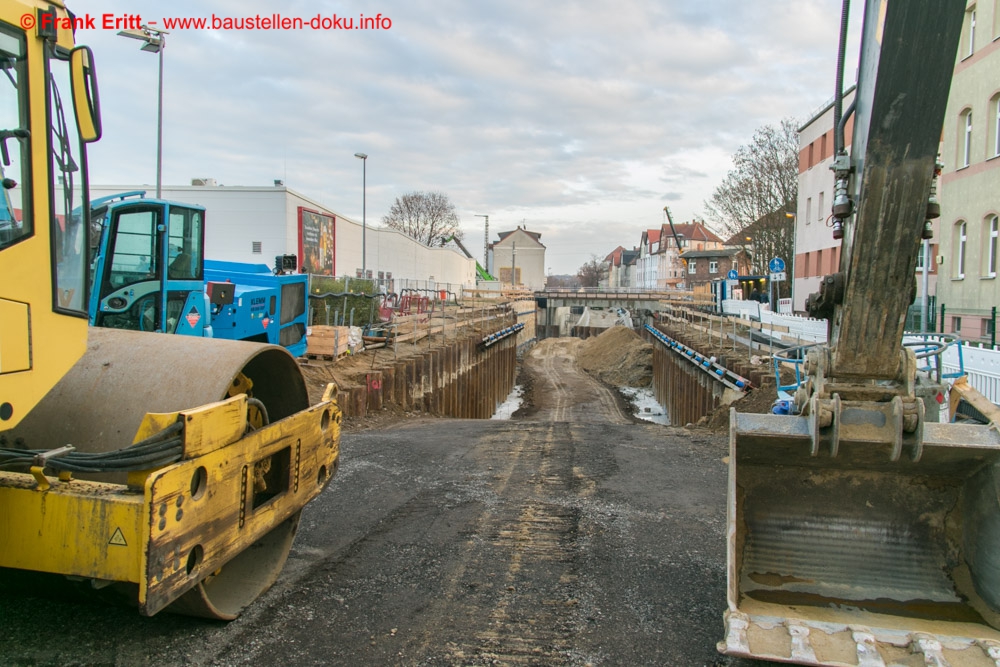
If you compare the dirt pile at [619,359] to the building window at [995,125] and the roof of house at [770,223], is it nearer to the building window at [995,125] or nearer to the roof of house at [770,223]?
the roof of house at [770,223]

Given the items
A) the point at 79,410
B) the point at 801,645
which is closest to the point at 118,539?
the point at 79,410

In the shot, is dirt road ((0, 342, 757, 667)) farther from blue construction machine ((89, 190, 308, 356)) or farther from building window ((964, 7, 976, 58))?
building window ((964, 7, 976, 58))

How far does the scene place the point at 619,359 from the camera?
40.8m

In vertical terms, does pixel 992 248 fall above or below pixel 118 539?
above

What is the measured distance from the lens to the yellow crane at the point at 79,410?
9.21ft

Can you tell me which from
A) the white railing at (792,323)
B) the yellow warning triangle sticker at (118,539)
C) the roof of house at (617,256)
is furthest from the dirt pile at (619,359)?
the roof of house at (617,256)

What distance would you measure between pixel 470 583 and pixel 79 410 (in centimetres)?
260

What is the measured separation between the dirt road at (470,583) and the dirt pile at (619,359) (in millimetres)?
28978

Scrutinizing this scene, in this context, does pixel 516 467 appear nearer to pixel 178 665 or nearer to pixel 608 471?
pixel 608 471

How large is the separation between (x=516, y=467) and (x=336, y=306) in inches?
483

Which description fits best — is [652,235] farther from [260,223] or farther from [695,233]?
[260,223]

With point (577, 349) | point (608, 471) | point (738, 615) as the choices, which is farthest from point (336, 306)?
point (577, 349)

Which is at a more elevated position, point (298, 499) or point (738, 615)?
point (298, 499)

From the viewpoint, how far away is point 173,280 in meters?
7.82
